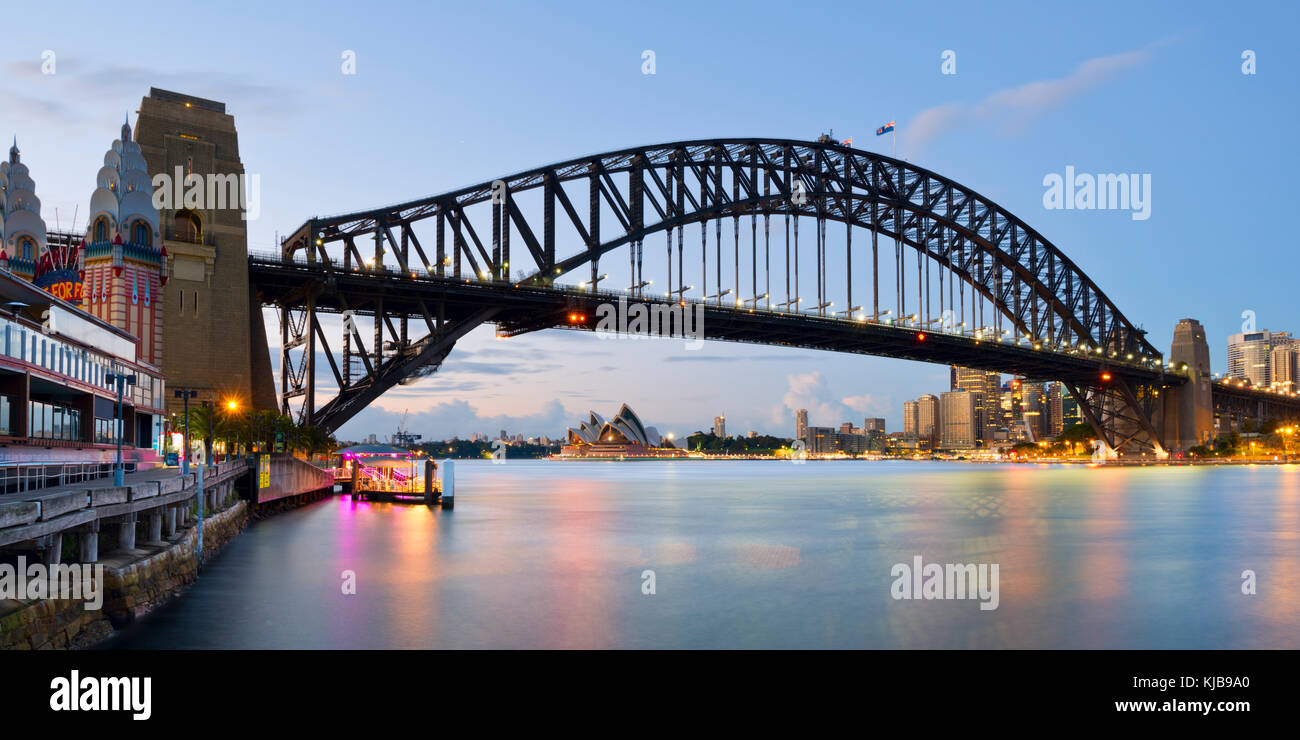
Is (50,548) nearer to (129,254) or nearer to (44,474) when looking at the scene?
(44,474)

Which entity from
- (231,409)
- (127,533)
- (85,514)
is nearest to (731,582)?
(127,533)

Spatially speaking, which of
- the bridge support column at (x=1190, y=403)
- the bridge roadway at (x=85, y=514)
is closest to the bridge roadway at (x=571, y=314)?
the bridge support column at (x=1190, y=403)

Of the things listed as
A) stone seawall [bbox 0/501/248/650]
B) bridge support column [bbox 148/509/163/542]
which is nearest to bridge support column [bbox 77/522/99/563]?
stone seawall [bbox 0/501/248/650]

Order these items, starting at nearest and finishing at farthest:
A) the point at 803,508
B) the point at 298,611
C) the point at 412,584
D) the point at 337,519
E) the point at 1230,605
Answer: the point at 298,611
the point at 1230,605
the point at 412,584
the point at 337,519
the point at 803,508

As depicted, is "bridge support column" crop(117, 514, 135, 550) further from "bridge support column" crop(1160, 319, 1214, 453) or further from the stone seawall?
"bridge support column" crop(1160, 319, 1214, 453)

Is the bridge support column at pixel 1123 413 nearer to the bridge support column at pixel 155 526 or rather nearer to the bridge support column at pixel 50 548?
the bridge support column at pixel 155 526
